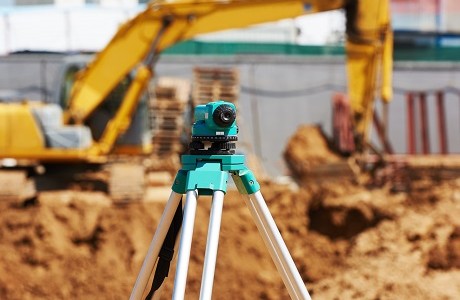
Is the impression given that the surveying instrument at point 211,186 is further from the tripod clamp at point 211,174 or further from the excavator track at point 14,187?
the excavator track at point 14,187

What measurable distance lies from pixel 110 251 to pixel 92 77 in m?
4.48

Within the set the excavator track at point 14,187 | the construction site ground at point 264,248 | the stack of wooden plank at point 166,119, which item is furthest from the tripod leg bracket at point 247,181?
the stack of wooden plank at point 166,119

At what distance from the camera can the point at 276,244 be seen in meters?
3.47

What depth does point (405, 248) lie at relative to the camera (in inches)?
316

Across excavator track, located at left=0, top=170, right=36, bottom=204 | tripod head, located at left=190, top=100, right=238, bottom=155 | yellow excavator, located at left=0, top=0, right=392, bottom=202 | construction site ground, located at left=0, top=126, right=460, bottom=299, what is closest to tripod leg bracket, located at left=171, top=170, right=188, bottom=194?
tripod head, located at left=190, top=100, right=238, bottom=155

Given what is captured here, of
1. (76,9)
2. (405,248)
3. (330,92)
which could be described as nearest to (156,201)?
(405,248)

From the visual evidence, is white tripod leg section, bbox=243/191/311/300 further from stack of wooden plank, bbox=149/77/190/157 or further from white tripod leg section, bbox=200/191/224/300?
stack of wooden plank, bbox=149/77/190/157

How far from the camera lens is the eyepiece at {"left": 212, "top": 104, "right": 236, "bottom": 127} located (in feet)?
11.2

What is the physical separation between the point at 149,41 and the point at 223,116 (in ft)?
34.4

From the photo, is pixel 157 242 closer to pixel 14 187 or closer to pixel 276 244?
pixel 276 244

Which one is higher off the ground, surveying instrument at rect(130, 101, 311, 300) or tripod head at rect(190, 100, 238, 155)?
tripod head at rect(190, 100, 238, 155)

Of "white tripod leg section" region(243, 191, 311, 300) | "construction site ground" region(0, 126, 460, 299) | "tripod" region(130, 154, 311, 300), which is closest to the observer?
"tripod" region(130, 154, 311, 300)

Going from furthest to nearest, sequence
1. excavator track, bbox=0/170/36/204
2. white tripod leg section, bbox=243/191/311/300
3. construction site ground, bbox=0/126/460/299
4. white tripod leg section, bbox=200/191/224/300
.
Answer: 1. excavator track, bbox=0/170/36/204
2. construction site ground, bbox=0/126/460/299
3. white tripod leg section, bbox=243/191/311/300
4. white tripod leg section, bbox=200/191/224/300

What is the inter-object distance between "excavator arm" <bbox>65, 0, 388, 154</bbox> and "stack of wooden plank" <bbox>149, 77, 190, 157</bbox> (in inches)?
132
